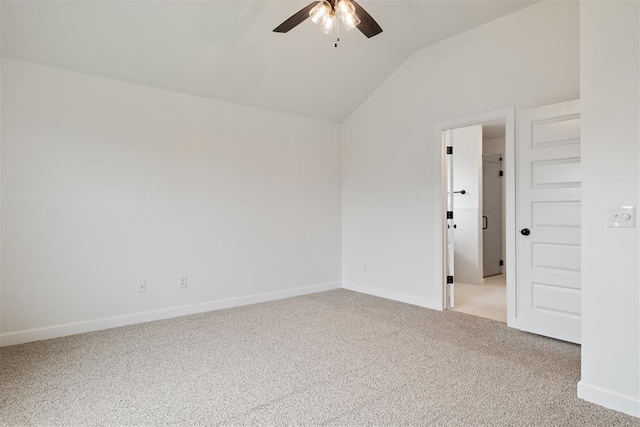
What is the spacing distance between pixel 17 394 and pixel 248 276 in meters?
2.38

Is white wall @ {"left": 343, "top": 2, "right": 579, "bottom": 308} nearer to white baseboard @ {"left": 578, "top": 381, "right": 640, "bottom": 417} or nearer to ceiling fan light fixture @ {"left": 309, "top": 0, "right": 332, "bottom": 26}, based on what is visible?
white baseboard @ {"left": 578, "top": 381, "right": 640, "bottom": 417}

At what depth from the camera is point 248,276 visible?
4.31 m

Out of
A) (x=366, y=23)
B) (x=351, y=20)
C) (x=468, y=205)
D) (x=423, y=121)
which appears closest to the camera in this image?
(x=351, y=20)

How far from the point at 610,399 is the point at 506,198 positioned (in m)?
1.83

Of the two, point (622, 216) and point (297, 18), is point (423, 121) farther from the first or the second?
point (622, 216)

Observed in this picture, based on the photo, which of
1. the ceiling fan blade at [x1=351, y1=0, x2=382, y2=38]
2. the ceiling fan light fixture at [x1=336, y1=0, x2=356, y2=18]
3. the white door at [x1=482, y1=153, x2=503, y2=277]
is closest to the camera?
the ceiling fan light fixture at [x1=336, y1=0, x2=356, y2=18]

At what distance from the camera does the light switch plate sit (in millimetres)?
1907

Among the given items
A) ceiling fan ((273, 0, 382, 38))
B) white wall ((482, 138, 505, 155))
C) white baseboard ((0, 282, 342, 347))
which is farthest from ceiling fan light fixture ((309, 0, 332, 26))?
white wall ((482, 138, 505, 155))

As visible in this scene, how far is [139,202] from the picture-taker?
3.57 meters

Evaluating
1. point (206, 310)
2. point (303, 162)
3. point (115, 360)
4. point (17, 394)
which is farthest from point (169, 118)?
point (17, 394)

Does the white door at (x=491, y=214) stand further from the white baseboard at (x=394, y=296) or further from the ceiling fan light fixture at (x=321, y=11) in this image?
the ceiling fan light fixture at (x=321, y=11)

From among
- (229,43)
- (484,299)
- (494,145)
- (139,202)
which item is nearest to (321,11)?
(229,43)

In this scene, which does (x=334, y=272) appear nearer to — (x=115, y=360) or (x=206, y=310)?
(x=206, y=310)

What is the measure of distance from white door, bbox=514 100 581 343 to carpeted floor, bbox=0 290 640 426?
0.24 meters
